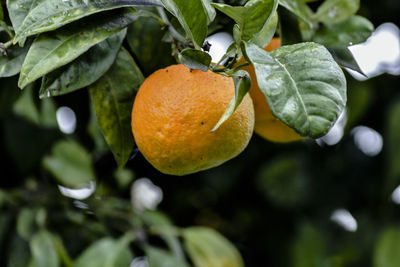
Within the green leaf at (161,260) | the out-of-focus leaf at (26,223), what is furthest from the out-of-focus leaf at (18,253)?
the green leaf at (161,260)

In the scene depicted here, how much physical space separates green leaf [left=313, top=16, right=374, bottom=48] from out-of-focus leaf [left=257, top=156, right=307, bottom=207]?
3.38 feet

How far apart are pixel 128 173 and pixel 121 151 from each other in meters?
1.00

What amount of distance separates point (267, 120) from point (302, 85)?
0.26 m

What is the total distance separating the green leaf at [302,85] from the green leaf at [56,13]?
0.55 feet

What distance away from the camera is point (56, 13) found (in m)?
0.51

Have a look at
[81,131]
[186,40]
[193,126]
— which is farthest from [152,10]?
[81,131]

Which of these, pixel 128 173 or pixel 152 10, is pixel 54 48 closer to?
pixel 152 10

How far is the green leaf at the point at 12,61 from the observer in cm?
57

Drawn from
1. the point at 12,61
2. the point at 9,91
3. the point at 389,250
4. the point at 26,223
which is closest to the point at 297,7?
the point at 12,61

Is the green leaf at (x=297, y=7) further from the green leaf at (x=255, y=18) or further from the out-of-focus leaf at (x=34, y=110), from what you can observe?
the out-of-focus leaf at (x=34, y=110)

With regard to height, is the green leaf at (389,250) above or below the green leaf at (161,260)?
below

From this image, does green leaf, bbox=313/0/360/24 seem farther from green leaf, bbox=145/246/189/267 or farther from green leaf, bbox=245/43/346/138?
green leaf, bbox=145/246/189/267

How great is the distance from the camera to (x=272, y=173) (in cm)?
175

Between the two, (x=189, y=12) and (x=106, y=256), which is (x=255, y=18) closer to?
A: (x=189, y=12)
